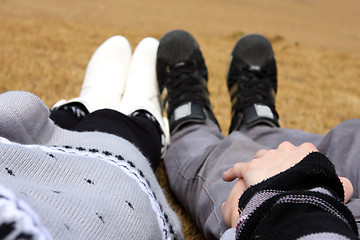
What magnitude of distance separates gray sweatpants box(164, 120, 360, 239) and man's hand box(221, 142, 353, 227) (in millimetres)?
44

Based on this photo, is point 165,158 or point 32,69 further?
point 32,69

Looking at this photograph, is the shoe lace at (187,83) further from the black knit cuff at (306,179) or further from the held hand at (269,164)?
the black knit cuff at (306,179)

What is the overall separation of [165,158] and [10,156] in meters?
0.53

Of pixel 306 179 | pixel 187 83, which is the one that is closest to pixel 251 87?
pixel 187 83

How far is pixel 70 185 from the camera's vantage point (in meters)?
0.39

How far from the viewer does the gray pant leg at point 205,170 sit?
1.93 ft

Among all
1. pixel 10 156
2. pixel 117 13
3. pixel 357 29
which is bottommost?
pixel 357 29

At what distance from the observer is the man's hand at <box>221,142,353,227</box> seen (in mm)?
463

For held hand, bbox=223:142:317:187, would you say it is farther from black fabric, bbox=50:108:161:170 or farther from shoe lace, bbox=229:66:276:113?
shoe lace, bbox=229:66:276:113

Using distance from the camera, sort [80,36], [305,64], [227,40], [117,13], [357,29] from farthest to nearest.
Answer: [357,29] < [117,13] < [227,40] < [305,64] < [80,36]

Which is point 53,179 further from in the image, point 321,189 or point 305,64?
point 305,64

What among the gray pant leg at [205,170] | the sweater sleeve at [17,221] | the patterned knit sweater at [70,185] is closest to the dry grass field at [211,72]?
the gray pant leg at [205,170]

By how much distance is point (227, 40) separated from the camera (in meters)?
3.35

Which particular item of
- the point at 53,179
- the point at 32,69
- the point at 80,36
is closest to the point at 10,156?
the point at 53,179
